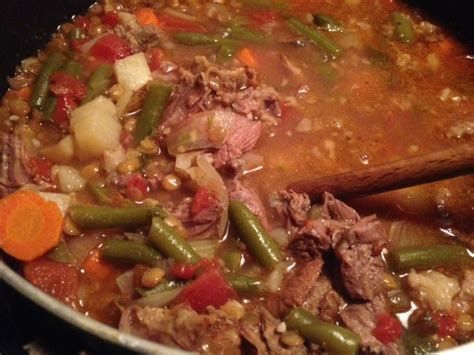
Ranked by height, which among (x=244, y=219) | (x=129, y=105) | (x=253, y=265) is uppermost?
(x=129, y=105)

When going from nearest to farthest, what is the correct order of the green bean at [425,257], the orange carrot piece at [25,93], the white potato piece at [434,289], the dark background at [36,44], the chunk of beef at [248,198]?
the dark background at [36,44]
the white potato piece at [434,289]
the green bean at [425,257]
the chunk of beef at [248,198]
the orange carrot piece at [25,93]

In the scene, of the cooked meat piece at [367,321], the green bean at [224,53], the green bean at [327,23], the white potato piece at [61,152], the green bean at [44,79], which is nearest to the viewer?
the cooked meat piece at [367,321]

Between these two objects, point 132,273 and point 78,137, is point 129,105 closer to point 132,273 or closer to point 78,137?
point 78,137

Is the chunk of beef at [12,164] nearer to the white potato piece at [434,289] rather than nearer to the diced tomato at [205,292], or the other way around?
the diced tomato at [205,292]

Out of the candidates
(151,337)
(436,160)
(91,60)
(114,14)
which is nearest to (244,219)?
(151,337)

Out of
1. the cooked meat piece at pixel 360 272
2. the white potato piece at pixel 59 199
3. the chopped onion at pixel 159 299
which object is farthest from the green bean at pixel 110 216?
the cooked meat piece at pixel 360 272

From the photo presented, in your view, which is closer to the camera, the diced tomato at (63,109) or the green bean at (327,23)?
the diced tomato at (63,109)

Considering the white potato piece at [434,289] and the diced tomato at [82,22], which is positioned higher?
the diced tomato at [82,22]
